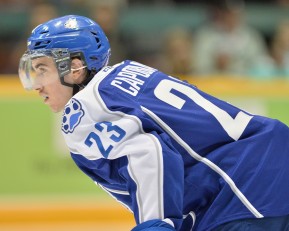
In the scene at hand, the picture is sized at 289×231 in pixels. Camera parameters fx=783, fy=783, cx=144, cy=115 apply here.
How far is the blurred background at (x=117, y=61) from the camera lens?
6445 millimetres

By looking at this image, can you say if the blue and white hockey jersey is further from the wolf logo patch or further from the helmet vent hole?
the helmet vent hole

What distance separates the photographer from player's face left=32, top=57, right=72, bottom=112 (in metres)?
3.01

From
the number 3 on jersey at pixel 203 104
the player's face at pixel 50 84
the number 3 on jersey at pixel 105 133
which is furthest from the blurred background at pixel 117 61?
the number 3 on jersey at pixel 105 133

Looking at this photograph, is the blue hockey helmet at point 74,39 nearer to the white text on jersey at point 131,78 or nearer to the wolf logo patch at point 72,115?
the white text on jersey at point 131,78

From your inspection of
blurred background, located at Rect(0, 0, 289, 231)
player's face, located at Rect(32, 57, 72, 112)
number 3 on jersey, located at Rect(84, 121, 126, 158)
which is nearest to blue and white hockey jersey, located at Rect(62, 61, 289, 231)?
number 3 on jersey, located at Rect(84, 121, 126, 158)

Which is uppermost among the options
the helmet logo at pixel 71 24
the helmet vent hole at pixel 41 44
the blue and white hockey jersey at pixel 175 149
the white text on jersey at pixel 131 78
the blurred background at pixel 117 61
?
the helmet logo at pixel 71 24

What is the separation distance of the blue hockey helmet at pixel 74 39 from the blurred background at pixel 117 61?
10.4 ft

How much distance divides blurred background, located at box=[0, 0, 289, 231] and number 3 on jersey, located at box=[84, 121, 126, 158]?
3345mm

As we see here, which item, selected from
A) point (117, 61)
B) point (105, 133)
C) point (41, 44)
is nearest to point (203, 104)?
point (105, 133)

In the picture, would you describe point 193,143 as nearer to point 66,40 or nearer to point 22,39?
point 66,40

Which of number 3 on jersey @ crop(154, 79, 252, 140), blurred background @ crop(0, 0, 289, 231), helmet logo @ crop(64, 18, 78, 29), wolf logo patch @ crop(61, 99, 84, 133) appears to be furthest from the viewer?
blurred background @ crop(0, 0, 289, 231)

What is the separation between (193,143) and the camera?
285cm

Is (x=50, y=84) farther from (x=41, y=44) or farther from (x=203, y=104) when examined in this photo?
(x=203, y=104)

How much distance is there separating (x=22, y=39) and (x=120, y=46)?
103 cm
